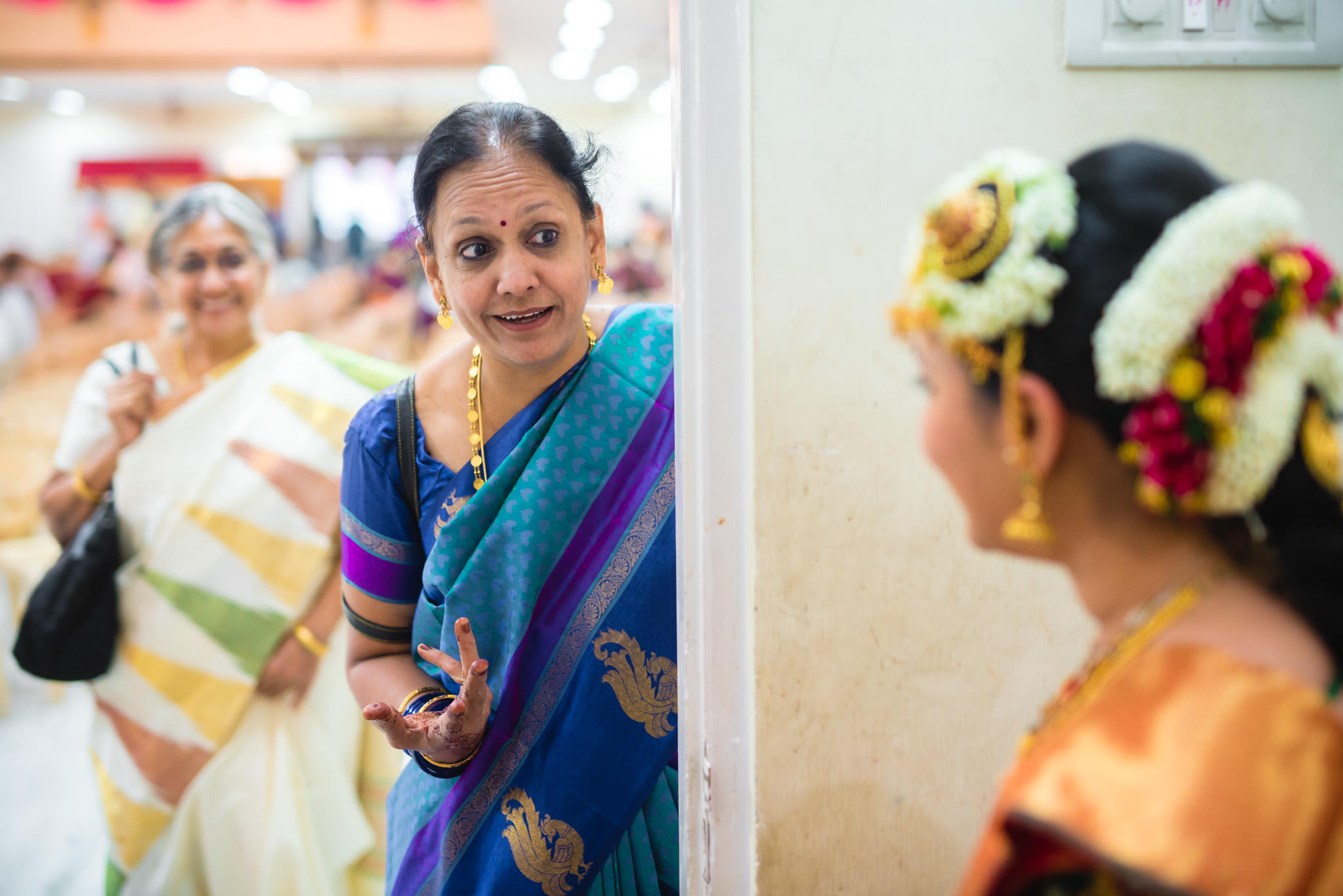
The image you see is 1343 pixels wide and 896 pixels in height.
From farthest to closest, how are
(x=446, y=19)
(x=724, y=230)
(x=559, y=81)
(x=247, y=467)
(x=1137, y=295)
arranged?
(x=559, y=81)
(x=446, y=19)
(x=247, y=467)
(x=724, y=230)
(x=1137, y=295)

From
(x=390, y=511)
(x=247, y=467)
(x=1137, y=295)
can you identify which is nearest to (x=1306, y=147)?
(x=1137, y=295)

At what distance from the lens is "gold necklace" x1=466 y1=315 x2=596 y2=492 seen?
1163 mm

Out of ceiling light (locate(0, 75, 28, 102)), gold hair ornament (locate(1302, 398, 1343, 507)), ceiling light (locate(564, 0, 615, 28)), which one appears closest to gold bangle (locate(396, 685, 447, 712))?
gold hair ornament (locate(1302, 398, 1343, 507))

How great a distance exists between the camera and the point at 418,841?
120cm

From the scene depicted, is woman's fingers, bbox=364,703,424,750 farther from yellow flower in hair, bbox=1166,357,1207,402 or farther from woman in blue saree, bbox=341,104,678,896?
yellow flower in hair, bbox=1166,357,1207,402

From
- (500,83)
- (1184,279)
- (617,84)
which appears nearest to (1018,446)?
(1184,279)

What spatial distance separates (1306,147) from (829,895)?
0.93m

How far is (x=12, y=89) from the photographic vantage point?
732 cm

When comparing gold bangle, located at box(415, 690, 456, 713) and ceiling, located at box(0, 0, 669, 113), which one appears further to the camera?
ceiling, located at box(0, 0, 669, 113)

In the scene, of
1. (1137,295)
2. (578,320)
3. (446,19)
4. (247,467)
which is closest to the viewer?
(1137,295)

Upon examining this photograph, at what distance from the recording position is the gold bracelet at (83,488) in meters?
1.87

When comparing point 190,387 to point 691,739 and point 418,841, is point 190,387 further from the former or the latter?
point 691,739

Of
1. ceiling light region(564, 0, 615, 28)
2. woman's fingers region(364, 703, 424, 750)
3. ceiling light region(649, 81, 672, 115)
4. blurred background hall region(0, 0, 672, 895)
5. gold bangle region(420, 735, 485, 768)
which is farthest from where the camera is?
ceiling light region(649, 81, 672, 115)

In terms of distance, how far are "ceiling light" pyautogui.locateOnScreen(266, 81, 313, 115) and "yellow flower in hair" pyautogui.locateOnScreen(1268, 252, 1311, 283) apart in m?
7.86
